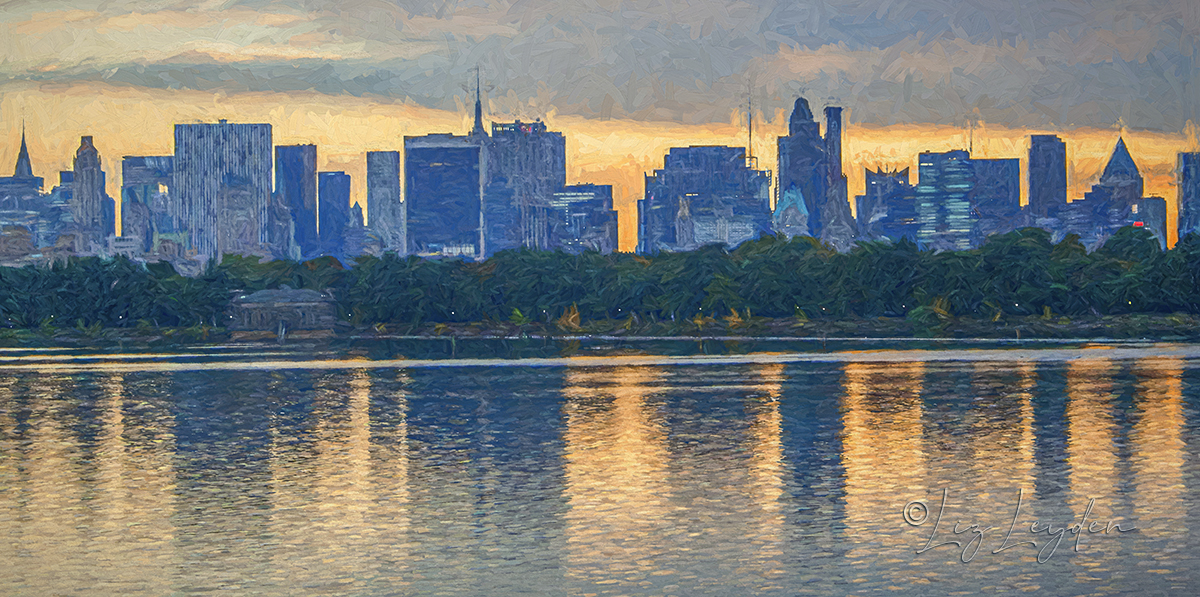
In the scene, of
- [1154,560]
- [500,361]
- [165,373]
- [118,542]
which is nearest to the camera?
[1154,560]

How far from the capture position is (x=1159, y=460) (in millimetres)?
21891

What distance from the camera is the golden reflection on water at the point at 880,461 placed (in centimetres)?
1655

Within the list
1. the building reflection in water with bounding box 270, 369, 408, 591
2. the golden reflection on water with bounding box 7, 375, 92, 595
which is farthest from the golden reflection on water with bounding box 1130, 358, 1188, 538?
the golden reflection on water with bounding box 7, 375, 92, 595

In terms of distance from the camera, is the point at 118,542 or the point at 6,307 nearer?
the point at 118,542

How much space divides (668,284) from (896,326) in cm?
1473

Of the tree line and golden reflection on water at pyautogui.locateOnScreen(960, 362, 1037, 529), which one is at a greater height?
the tree line

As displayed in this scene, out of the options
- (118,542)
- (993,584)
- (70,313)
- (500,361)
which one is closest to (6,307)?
(70,313)

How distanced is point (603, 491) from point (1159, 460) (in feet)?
29.0

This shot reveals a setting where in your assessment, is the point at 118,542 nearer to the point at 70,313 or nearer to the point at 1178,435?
the point at 1178,435

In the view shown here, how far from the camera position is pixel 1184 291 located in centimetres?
8600

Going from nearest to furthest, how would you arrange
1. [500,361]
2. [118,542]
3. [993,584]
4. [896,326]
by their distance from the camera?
[993,584] → [118,542] → [500,361] → [896,326]

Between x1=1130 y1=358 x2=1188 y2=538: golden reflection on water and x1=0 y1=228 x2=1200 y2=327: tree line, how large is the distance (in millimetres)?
48814

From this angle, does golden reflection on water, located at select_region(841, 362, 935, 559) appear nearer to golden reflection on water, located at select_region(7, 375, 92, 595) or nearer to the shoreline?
golden reflection on water, located at select_region(7, 375, 92, 595)

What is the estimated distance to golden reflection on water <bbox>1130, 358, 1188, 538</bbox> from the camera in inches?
664
